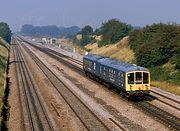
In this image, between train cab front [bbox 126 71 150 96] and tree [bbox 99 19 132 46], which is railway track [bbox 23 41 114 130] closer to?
train cab front [bbox 126 71 150 96]

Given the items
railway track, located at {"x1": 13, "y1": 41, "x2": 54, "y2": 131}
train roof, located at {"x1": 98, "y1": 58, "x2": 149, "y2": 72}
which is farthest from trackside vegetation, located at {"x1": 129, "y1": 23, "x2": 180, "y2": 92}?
railway track, located at {"x1": 13, "y1": 41, "x2": 54, "y2": 131}

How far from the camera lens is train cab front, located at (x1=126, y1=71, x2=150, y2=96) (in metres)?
33.0

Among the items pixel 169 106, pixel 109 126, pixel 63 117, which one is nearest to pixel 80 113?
pixel 63 117

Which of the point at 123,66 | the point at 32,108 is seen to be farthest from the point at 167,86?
the point at 32,108

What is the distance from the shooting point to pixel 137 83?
109 ft

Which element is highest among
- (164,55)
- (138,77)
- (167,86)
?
(164,55)

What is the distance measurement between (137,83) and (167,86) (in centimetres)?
915

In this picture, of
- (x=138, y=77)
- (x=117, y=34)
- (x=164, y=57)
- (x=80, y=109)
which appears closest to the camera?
(x=80, y=109)

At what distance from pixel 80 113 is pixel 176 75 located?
674 inches

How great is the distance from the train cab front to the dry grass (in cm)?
563

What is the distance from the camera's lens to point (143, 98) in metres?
35.1

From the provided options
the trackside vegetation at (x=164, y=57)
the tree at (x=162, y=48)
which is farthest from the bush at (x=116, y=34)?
the tree at (x=162, y=48)

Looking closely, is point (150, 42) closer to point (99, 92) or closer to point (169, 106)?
point (99, 92)

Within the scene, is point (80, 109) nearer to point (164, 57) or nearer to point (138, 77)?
point (138, 77)
